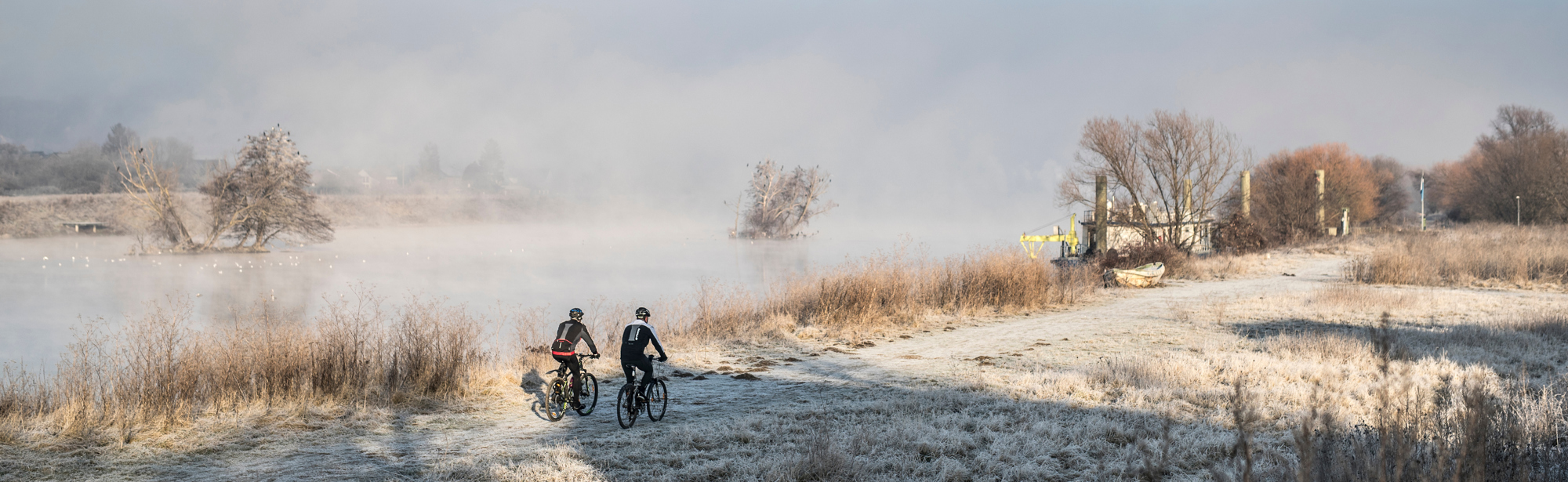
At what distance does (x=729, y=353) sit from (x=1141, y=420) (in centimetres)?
542

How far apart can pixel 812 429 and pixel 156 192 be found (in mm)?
36724

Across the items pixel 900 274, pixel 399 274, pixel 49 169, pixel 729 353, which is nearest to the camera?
pixel 729 353

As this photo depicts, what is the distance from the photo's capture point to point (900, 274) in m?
13.9

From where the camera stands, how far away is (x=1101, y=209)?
2422 cm

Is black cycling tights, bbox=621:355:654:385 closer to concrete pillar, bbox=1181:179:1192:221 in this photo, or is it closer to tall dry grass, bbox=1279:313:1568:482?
tall dry grass, bbox=1279:313:1568:482

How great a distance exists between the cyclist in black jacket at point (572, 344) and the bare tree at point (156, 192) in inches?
1263

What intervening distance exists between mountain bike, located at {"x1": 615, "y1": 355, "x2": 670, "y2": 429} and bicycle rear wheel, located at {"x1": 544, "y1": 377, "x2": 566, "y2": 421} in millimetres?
470

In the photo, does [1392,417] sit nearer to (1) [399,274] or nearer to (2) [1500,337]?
(2) [1500,337]

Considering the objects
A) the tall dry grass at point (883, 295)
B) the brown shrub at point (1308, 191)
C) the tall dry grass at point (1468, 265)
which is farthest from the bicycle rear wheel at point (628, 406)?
the brown shrub at point (1308, 191)

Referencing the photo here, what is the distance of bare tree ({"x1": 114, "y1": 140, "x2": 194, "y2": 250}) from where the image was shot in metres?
29.4

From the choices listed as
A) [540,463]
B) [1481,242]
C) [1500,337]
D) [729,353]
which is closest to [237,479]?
[540,463]

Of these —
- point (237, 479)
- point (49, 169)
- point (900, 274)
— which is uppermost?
point (49, 169)

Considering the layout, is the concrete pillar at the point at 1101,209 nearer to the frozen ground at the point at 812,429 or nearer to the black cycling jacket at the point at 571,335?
the frozen ground at the point at 812,429

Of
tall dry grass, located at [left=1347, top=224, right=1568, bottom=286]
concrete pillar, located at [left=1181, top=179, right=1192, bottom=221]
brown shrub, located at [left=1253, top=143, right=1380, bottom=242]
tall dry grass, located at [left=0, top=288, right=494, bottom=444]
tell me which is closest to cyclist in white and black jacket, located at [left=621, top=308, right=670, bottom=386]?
tall dry grass, located at [left=0, top=288, right=494, bottom=444]
